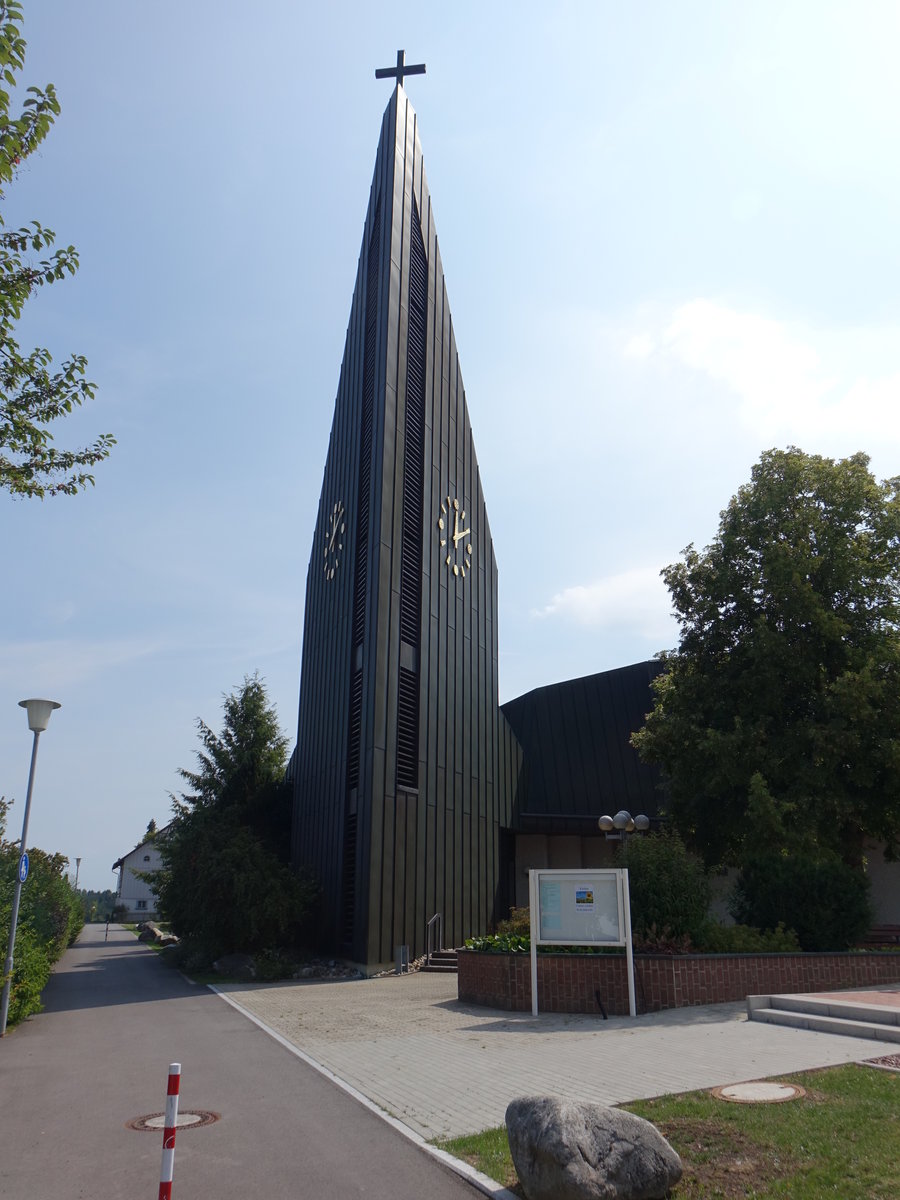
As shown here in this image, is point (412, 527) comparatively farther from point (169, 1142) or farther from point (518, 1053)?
point (169, 1142)

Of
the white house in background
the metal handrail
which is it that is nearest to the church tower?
the metal handrail

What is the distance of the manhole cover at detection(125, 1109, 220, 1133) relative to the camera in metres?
7.04

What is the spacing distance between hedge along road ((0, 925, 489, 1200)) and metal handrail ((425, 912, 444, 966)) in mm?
9914

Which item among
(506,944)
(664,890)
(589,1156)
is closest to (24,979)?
(506,944)

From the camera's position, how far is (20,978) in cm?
1334

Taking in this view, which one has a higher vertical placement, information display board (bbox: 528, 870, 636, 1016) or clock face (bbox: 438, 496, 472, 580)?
clock face (bbox: 438, 496, 472, 580)

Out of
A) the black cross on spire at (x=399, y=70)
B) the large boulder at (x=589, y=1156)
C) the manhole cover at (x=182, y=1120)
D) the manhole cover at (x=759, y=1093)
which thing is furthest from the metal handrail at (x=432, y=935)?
the black cross on spire at (x=399, y=70)

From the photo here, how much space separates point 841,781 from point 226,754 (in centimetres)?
2078

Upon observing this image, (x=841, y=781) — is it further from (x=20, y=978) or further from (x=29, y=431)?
(x=29, y=431)

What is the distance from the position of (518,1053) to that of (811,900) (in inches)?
336

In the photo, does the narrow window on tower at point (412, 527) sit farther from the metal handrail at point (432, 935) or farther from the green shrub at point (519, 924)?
the green shrub at point (519, 924)

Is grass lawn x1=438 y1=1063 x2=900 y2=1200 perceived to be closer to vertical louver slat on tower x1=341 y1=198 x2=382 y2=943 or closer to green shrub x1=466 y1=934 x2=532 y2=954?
green shrub x1=466 y1=934 x2=532 y2=954

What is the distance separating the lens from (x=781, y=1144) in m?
5.69

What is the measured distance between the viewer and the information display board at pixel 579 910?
1282cm
